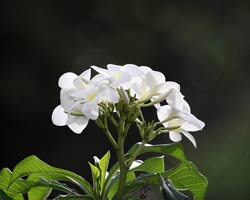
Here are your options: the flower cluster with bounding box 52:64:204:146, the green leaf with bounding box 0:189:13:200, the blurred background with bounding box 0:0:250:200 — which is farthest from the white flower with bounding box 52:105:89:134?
the blurred background with bounding box 0:0:250:200

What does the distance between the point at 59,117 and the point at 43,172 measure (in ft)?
0.25

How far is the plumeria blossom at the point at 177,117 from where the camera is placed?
2.20 ft

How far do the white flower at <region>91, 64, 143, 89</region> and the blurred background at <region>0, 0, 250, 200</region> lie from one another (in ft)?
4.55

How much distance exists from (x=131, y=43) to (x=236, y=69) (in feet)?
1.43

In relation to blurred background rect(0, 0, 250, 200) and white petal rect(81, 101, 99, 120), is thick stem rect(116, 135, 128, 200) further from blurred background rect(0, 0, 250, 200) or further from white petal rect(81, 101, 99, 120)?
blurred background rect(0, 0, 250, 200)

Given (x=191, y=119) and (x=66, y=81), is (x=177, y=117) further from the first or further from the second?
(x=66, y=81)

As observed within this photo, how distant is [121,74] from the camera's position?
25.7 inches

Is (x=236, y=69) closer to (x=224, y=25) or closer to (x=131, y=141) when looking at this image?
(x=224, y=25)

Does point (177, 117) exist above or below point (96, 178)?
above

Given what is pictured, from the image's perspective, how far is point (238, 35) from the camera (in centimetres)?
257

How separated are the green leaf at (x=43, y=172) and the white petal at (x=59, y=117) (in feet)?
0.18

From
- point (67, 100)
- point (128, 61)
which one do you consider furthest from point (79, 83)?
point (128, 61)

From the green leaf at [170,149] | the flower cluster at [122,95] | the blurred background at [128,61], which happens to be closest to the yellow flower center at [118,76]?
the flower cluster at [122,95]

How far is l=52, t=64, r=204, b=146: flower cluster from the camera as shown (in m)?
0.64
